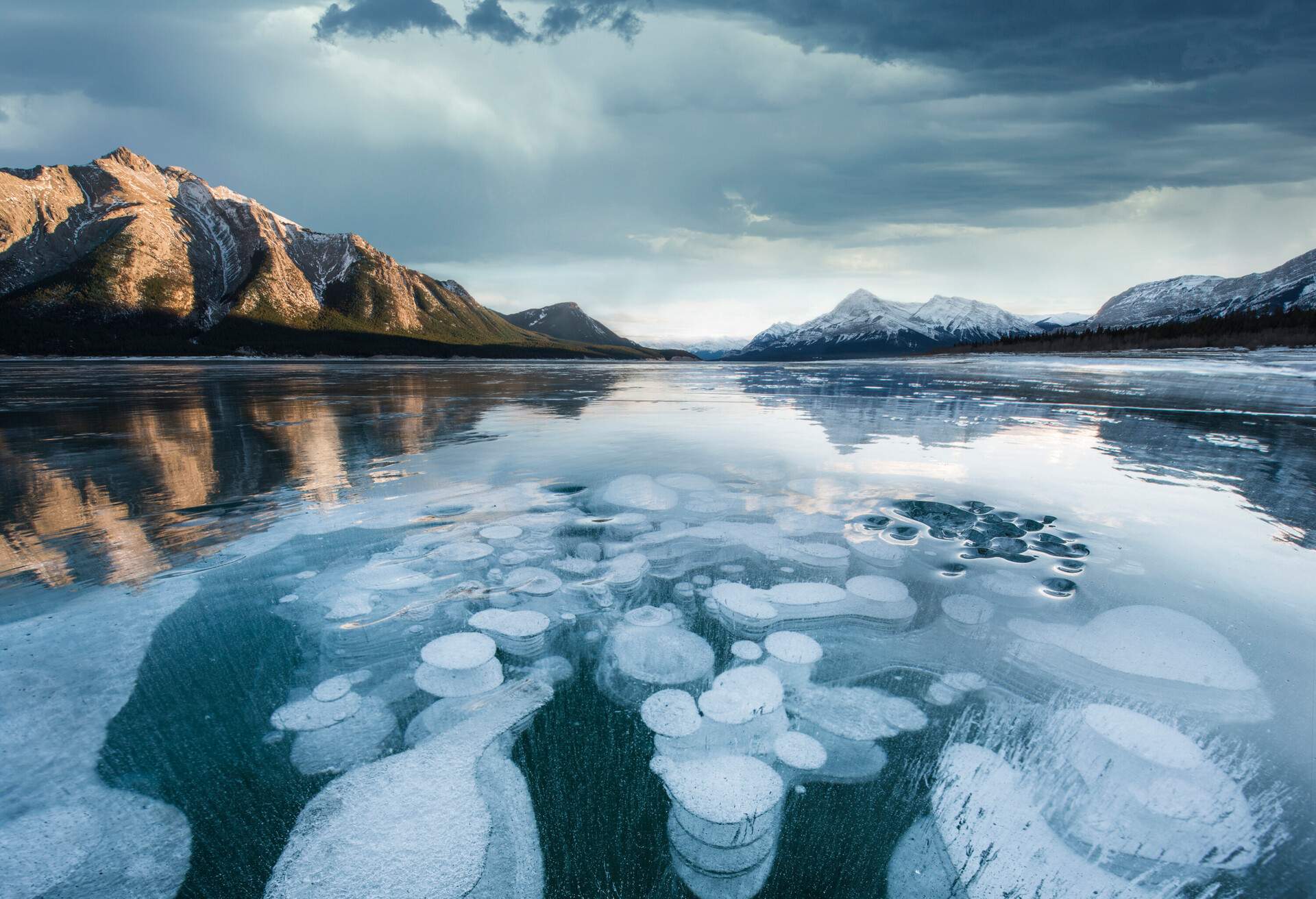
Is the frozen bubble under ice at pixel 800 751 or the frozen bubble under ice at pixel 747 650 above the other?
the frozen bubble under ice at pixel 747 650

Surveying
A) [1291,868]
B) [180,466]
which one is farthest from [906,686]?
[180,466]

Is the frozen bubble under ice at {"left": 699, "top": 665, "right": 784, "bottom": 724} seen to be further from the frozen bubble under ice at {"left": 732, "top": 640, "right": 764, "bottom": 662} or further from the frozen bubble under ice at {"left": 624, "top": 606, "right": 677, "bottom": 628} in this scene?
the frozen bubble under ice at {"left": 624, "top": 606, "right": 677, "bottom": 628}

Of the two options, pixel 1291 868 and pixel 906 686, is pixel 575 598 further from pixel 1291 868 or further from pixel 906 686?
pixel 1291 868

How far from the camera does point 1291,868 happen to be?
7.26 feet

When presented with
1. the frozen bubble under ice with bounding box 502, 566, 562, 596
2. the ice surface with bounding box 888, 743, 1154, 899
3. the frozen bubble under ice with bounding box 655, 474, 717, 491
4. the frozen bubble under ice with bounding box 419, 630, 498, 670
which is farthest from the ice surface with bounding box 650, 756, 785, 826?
the frozen bubble under ice with bounding box 655, 474, 717, 491

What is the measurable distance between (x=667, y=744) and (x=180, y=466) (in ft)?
35.3

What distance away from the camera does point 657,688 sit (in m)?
3.43

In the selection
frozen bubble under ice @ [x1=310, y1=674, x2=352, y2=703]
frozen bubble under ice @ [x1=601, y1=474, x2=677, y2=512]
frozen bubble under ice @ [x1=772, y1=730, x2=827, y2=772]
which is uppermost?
frozen bubble under ice @ [x1=601, y1=474, x2=677, y2=512]

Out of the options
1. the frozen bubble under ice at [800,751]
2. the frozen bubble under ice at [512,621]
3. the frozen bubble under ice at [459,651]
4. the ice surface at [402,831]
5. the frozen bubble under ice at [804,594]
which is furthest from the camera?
the frozen bubble under ice at [804,594]

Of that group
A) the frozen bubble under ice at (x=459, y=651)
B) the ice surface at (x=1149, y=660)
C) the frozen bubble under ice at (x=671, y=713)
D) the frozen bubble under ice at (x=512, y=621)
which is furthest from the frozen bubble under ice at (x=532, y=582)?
the ice surface at (x=1149, y=660)

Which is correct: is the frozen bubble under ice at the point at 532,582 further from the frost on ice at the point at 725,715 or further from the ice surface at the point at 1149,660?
the ice surface at the point at 1149,660

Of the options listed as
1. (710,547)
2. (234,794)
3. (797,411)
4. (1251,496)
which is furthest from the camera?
(797,411)

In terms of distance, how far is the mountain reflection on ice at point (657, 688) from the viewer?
2273 mm

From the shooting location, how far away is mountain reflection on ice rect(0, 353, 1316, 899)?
2273mm
